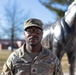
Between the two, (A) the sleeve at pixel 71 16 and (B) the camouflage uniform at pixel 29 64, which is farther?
(A) the sleeve at pixel 71 16

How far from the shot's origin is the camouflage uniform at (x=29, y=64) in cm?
190

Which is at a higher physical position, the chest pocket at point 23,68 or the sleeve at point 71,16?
the sleeve at point 71,16

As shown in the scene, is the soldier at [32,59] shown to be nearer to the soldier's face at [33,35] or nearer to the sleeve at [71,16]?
the soldier's face at [33,35]

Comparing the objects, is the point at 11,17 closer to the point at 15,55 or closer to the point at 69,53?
the point at 69,53

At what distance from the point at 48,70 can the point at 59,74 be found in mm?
157

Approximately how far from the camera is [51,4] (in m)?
23.7

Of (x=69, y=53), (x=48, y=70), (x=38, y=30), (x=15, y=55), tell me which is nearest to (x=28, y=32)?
(x=38, y=30)

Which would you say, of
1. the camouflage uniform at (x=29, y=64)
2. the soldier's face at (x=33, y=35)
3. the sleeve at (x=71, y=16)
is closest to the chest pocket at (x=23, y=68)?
the camouflage uniform at (x=29, y=64)

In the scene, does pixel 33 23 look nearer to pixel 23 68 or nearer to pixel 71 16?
pixel 23 68

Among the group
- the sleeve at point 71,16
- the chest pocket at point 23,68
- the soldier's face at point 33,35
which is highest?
the sleeve at point 71,16

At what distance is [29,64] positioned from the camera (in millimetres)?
1897

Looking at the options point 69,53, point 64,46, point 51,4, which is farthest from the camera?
point 51,4

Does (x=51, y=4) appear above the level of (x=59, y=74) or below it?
above

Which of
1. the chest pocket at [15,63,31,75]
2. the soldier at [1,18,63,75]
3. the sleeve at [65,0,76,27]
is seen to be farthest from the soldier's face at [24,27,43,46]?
the sleeve at [65,0,76,27]
